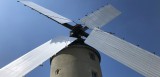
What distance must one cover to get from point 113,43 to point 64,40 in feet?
15.5

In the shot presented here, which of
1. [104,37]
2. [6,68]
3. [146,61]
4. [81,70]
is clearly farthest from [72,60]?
[146,61]

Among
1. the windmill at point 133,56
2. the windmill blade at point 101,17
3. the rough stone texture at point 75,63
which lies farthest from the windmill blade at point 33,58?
the windmill blade at point 101,17

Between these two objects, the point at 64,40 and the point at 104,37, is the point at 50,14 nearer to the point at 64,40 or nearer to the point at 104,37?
the point at 64,40

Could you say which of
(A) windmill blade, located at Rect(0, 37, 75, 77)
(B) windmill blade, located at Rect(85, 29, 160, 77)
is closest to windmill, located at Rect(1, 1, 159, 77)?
(B) windmill blade, located at Rect(85, 29, 160, 77)

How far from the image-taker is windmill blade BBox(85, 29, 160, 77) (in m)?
20.7

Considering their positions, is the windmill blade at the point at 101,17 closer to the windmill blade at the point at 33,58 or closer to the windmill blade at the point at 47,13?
the windmill blade at the point at 47,13

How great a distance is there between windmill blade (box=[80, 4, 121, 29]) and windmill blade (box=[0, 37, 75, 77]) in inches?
173

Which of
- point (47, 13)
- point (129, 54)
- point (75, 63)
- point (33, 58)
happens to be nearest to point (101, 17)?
point (47, 13)

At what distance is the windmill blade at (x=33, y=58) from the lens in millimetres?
23609

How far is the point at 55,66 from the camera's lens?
28312 millimetres

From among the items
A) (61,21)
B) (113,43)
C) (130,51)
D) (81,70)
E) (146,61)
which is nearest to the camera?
(146,61)

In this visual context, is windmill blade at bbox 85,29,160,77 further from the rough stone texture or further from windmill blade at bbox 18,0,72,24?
windmill blade at bbox 18,0,72,24

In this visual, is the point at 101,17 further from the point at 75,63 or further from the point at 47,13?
the point at 75,63

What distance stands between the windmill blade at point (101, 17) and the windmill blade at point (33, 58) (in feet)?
14.4
